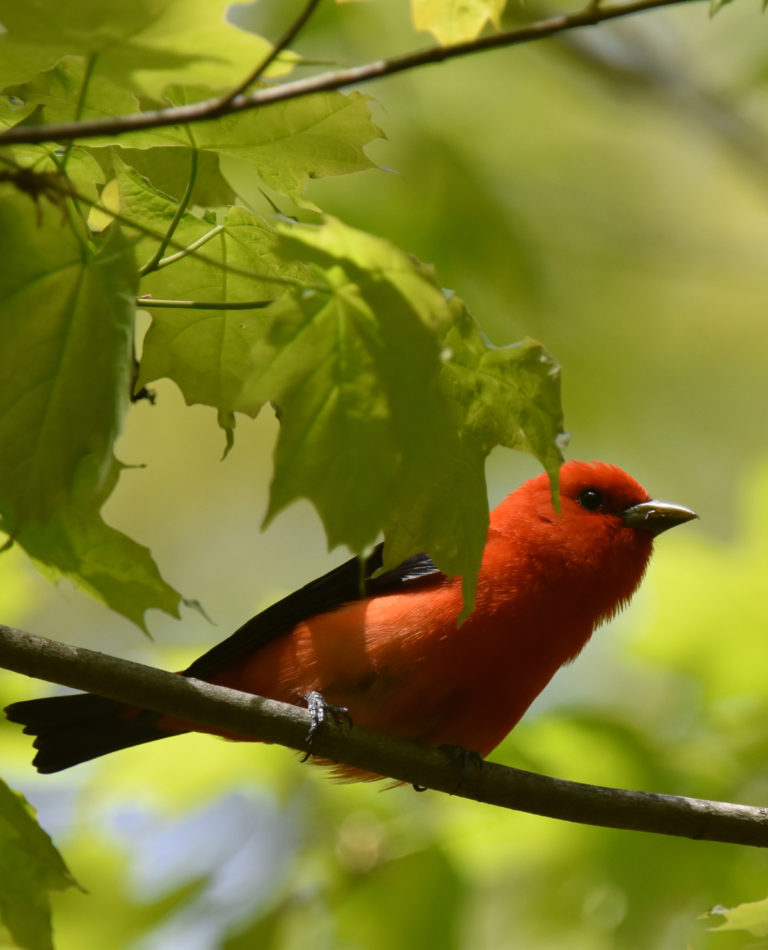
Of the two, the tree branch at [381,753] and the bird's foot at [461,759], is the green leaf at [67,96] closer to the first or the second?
the tree branch at [381,753]

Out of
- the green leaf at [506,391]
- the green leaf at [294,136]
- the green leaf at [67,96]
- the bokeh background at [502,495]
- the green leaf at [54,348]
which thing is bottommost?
the bokeh background at [502,495]

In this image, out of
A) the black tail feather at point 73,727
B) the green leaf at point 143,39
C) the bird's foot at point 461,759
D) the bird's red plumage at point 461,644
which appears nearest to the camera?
the green leaf at point 143,39

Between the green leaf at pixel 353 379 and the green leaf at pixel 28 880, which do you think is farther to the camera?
the green leaf at pixel 28 880

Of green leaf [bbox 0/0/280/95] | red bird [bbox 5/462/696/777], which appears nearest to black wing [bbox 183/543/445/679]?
red bird [bbox 5/462/696/777]

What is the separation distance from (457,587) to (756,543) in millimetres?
1616

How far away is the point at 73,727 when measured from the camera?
473cm

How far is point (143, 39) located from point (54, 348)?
Answer: 59 cm

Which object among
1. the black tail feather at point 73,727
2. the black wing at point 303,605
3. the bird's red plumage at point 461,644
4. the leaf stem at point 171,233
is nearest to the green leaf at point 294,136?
the leaf stem at point 171,233

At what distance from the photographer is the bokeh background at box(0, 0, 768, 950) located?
4.90m

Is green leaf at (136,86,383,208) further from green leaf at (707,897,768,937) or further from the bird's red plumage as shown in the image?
green leaf at (707,897,768,937)

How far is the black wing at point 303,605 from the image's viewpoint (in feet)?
15.0

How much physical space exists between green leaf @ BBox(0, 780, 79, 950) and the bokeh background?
175cm

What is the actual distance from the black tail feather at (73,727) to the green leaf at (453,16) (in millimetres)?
3072

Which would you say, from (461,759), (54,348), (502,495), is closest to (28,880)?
(54,348)
